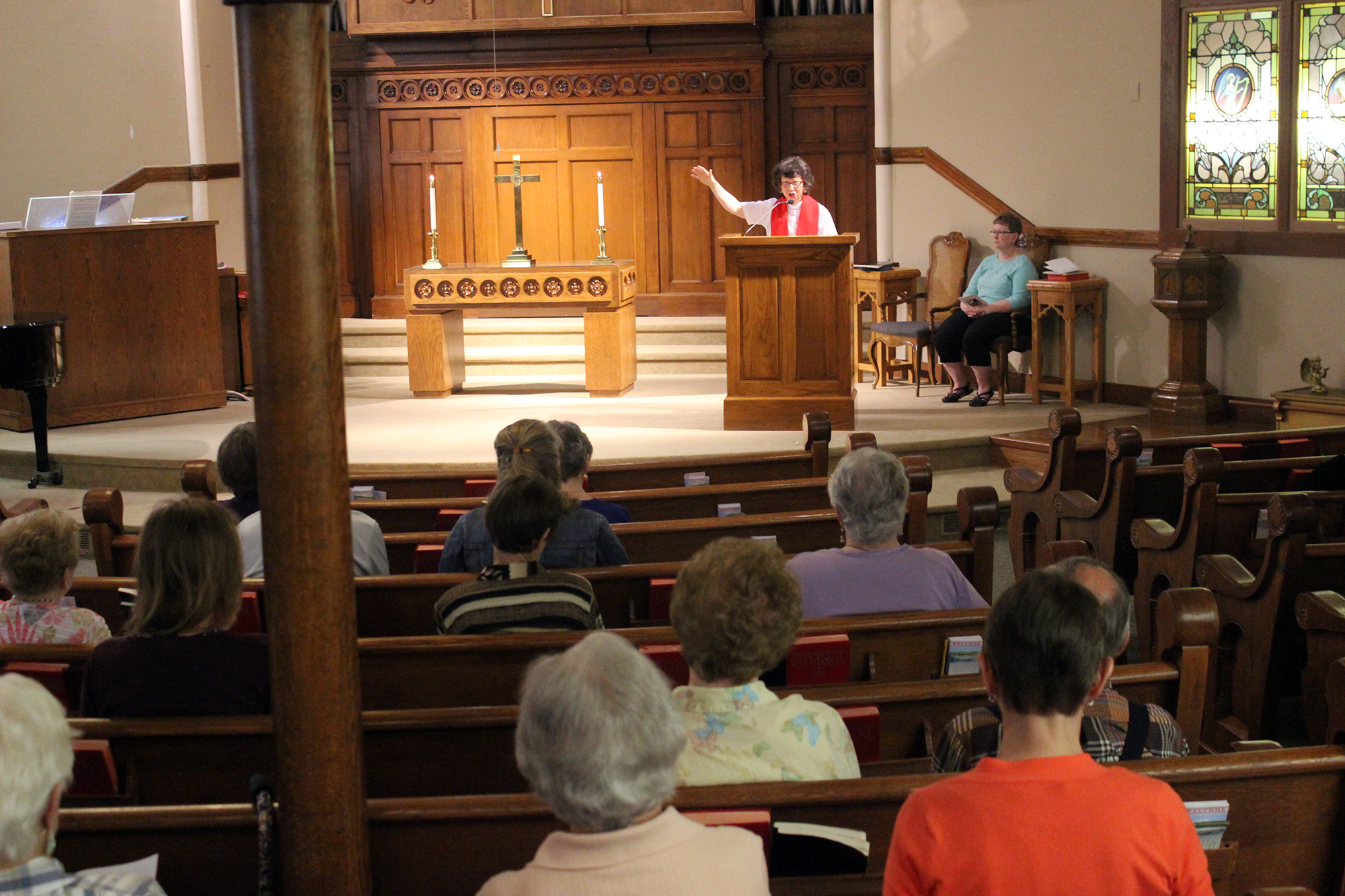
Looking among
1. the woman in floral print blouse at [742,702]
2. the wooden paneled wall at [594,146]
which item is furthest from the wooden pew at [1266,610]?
the wooden paneled wall at [594,146]

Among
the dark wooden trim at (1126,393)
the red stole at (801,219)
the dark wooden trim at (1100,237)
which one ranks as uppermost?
the red stole at (801,219)

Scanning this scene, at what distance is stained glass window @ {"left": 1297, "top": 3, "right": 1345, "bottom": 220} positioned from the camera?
22.7 feet

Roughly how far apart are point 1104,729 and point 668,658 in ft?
Answer: 2.70

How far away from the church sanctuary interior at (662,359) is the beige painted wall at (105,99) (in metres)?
0.03

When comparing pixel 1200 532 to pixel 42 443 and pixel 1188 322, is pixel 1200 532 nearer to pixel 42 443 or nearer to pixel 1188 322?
pixel 1188 322

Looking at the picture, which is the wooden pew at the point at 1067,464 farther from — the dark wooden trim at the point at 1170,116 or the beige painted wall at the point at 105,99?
the beige painted wall at the point at 105,99

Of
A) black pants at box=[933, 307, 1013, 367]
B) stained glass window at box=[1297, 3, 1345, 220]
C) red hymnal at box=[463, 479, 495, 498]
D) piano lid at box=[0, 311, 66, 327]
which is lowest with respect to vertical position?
red hymnal at box=[463, 479, 495, 498]

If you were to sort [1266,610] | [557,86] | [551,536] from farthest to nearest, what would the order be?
[557,86], [1266,610], [551,536]

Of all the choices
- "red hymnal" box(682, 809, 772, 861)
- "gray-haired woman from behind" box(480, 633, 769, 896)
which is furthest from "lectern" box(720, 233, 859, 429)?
"gray-haired woman from behind" box(480, 633, 769, 896)

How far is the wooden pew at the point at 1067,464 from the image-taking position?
16.7 ft

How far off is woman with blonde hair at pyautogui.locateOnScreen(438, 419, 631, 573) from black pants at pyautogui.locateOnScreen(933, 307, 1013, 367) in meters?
4.73

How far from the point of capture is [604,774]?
152 cm

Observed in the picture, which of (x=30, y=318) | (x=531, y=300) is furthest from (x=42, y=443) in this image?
(x=531, y=300)

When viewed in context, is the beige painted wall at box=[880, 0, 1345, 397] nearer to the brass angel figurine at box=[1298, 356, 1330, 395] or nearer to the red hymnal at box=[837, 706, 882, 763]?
the brass angel figurine at box=[1298, 356, 1330, 395]
